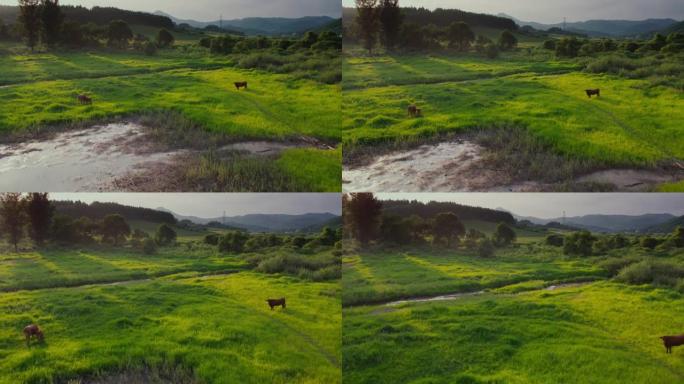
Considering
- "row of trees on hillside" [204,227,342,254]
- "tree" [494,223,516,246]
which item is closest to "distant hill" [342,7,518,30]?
"tree" [494,223,516,246]

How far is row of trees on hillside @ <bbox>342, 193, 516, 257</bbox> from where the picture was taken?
6.05 m

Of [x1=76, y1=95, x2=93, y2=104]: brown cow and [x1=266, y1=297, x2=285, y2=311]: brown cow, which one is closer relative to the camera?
[x1=76, y1=95, x2=93, y2=104]: brown cow

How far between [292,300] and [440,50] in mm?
3420

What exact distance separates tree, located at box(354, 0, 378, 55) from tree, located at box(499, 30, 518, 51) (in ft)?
4.85

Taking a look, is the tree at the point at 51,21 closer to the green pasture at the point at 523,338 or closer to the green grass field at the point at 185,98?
the green grass field at the point at 185,98

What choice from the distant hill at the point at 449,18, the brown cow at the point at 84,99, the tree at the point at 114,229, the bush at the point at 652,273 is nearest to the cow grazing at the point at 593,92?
the distant hill at the point at 449,18

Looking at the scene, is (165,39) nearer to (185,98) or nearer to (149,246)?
(185,98)

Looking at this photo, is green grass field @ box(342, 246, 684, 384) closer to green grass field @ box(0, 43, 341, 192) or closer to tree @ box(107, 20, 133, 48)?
green grass field @ box(0, 43, 341, 192)

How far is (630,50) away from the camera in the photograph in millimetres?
6180

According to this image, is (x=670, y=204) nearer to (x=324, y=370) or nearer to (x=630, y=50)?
(x=630, y=50)

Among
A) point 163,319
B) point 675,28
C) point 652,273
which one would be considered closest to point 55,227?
point 163,319

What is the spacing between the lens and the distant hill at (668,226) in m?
5.66

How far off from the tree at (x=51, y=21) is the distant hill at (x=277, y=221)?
97.1 inches

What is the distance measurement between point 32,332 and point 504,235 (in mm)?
5101
